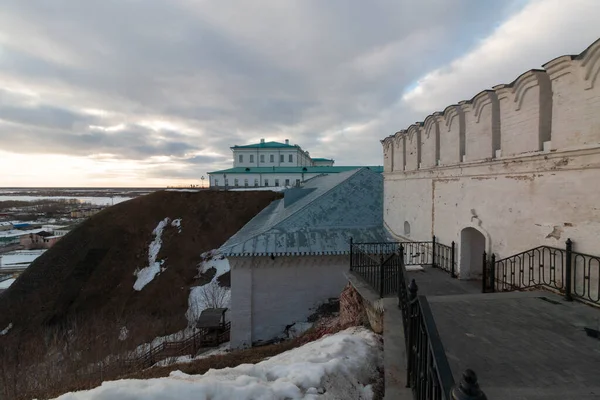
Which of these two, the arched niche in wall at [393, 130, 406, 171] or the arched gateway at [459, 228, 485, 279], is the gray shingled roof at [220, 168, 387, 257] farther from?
the arched gateway at [459, 228, 485, 279]

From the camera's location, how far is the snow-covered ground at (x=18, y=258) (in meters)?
52.0

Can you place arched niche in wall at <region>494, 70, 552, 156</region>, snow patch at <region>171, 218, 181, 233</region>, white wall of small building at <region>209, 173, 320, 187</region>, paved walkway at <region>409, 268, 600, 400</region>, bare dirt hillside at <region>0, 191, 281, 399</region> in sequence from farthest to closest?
1. white wall of small building at <region>209, 173, 320, 187</region>
2. snow patch at <region>171, 218, 181, 233</region>
3. bare dirt hillside at <region>0, 191, 281, 399</region>
4. arched niche in wall at <region>494, 70, 552, 156</region>
5. paved walkway at <region>409, 268, 600, 400</region>

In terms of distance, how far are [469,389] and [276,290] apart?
12.4 meters

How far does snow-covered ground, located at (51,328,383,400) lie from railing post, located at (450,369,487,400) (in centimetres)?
259

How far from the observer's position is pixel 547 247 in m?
5.65

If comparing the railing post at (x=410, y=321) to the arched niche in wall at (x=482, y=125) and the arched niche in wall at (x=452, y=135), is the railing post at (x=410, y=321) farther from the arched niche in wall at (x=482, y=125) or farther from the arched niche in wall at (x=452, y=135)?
the arched niche in wall at (x=452, y=135)

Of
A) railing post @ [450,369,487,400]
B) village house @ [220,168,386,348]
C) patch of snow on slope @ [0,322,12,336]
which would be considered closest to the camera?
railing post @ [450,369,487,400]

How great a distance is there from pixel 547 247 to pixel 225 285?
874 inches

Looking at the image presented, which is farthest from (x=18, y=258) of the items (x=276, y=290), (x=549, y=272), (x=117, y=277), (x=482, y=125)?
(x=549, y=272)

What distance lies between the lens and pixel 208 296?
892 inches

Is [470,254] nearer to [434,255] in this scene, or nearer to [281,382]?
[434,255]

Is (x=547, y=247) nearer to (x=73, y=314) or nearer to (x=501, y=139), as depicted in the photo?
(x=501, y=139)

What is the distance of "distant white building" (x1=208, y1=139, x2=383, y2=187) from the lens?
5822 cm

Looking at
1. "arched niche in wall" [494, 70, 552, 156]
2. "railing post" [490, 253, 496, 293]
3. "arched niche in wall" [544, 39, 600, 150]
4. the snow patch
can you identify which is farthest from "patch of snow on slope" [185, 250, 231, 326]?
"arched niche in wall" [544, 39, 600, 150]
